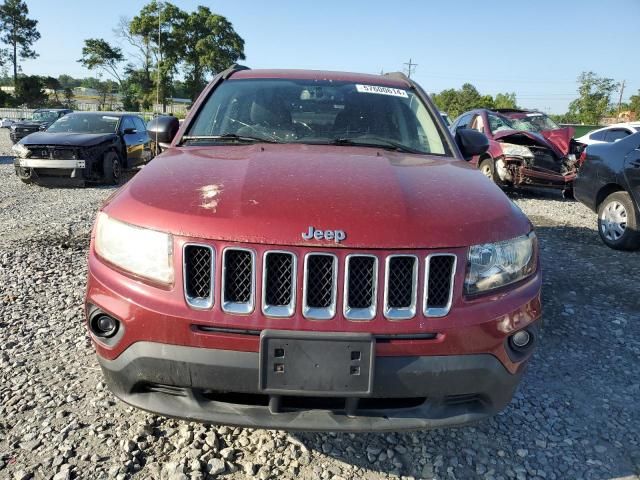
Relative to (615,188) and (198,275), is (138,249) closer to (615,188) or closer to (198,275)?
(198,275)

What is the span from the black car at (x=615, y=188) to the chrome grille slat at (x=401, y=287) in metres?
5.25

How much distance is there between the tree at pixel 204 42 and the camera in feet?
169

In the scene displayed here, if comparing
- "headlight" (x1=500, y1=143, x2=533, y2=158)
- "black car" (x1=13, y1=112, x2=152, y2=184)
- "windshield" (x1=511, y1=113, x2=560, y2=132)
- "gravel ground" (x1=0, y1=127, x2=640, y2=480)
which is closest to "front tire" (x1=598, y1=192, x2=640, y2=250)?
"gravel ground" (x1=0, y1=127, x2=640, y2=480)

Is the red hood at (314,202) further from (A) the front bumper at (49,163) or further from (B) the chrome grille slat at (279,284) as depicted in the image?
(A) the front bumper at (49,163)

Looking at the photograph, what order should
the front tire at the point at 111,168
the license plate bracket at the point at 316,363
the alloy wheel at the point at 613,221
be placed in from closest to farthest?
the license plate bracket at the point at 316,363 < the alloy wheel at the point at 613,221 < the front tire at the point at 111,168

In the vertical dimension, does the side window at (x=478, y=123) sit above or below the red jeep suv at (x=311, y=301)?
above

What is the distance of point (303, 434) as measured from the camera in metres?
2.39

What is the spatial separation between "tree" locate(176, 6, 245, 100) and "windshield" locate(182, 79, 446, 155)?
51198 mm

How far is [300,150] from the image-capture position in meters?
2.61

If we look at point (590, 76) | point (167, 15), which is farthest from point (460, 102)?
point (167, 15)

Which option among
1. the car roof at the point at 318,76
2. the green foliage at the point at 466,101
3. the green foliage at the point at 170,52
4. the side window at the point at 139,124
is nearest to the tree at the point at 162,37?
the green foliage at the point at 170,52

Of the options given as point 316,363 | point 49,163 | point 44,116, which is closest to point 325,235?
point 316,363

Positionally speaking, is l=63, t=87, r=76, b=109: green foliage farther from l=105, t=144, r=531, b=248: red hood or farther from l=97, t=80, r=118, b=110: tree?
l=105, t=144, r=531, b=248: red hood

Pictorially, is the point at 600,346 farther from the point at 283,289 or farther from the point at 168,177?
the point at 168,177
